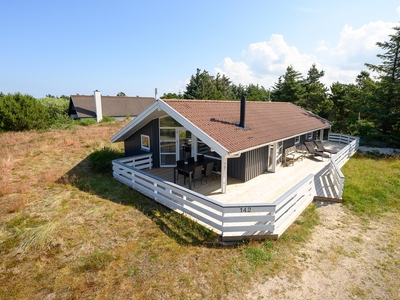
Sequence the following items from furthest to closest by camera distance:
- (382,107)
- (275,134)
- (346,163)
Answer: (382,107)
(346,163)
(275,134)

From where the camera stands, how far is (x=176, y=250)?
5.84 m

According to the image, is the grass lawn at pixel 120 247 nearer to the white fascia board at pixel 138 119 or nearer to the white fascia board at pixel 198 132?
the white fascia board at pixel 198 132

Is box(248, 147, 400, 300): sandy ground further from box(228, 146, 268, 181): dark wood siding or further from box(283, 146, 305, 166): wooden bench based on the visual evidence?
box(283, 146, 305, 166): wooden bench

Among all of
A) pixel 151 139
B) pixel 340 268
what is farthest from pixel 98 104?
pixel 340 268

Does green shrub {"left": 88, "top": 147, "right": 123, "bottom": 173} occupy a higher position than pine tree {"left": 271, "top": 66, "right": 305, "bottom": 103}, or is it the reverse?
pine tree {"left": 271, "top": 66, "right": 305, "bottom": 103}

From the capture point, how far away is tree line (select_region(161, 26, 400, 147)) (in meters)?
18.5

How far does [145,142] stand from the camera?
12516 mm

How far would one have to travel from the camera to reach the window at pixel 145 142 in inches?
485

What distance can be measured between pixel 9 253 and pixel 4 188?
4.89 m

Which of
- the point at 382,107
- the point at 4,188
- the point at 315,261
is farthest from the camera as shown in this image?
the point at 382,107

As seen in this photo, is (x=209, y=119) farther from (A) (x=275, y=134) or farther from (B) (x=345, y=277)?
(B) (x=345, y=277)

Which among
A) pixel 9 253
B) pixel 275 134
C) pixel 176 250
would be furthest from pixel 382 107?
pixel 9 253

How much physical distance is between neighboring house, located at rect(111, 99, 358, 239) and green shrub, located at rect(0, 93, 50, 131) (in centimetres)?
1640

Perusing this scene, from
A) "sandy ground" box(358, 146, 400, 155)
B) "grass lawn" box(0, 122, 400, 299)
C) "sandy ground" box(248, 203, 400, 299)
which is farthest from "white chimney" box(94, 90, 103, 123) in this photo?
"sandy ground" box(248, 203, 400, 299)
